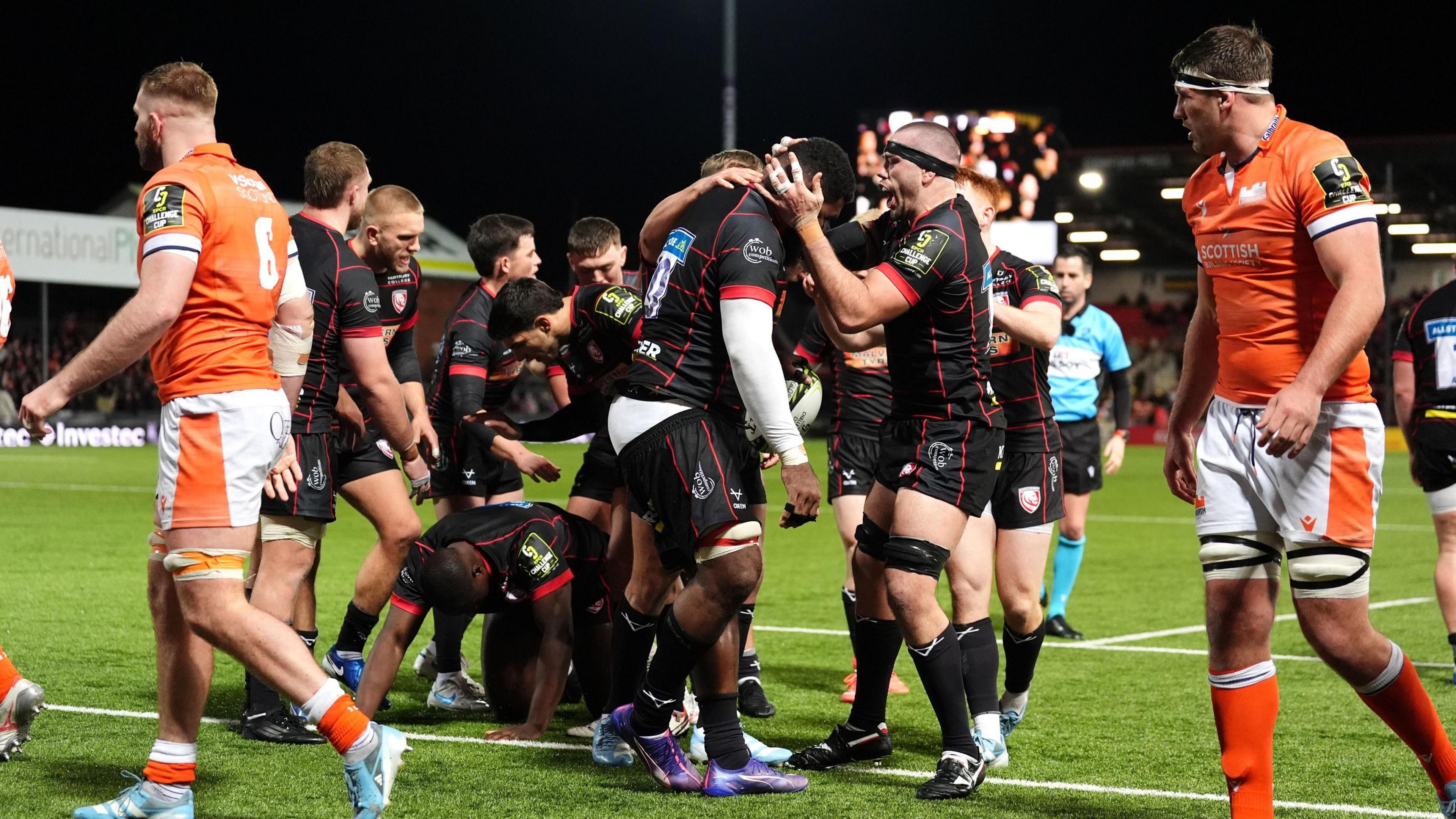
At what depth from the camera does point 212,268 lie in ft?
13.3

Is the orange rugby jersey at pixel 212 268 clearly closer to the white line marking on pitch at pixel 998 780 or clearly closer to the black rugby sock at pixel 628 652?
the black rugby sock at pixel 628 652

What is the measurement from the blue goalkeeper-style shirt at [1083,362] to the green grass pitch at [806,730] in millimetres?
1352

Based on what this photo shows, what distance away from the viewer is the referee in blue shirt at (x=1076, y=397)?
8.50 meters

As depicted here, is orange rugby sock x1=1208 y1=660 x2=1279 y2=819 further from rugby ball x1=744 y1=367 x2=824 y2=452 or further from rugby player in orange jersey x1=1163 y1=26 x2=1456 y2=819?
rugby ball x1=744 y1=367 x2=824 y2=452

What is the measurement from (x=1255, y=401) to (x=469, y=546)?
Answer: 2914 millimetres

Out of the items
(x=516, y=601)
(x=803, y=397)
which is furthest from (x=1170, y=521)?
(x=516, y=601)

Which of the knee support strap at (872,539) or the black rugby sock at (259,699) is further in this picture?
the black rugby sock at (259,699)

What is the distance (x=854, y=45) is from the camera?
43.9m

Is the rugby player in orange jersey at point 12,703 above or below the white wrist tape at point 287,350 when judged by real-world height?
below

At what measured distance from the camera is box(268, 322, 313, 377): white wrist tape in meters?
4.71

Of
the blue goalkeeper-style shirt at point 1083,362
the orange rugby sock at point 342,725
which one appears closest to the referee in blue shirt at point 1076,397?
the blue goalkeeper-style shirt at point 1083,362

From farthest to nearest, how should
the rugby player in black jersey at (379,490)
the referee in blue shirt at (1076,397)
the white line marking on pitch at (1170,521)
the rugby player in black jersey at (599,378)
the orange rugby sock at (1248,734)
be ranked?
1. the white line marking on pitch at (1170,521)
2. the referee in blue shirt at (1076,397)
3. the rugby player in black jersey at (379,490)
4. the rugby player in black jersey at (599,378)
5. the orange rugby sock at (1248,734)

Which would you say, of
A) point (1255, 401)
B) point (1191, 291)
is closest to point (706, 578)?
point (1255, 401)

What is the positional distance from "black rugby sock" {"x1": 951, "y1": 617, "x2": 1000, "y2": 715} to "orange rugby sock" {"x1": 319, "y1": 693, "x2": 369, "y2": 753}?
2.12m
